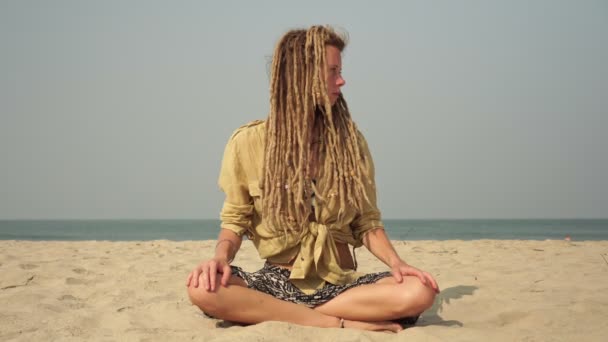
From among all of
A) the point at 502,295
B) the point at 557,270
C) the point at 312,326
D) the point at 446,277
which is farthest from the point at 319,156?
the point at 557,270

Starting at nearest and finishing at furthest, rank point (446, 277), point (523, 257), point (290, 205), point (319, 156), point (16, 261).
Result: 1. point (290, 205)
2. point (319, 156)
3. point (446, 277)
4. point (16, 261)
5. point (523, 257)

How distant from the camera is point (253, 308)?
2.76 metres

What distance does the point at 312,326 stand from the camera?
9.16 ft

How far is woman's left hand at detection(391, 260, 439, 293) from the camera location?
8.84 ft

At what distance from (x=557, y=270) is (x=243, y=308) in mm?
3362

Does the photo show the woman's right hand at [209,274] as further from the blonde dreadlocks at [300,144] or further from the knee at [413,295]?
the knee at [413,295]

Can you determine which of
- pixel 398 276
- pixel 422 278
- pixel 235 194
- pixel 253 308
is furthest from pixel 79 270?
pixel 422 278

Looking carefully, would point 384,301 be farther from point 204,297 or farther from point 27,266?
point 27,266

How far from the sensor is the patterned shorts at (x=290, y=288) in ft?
9.43

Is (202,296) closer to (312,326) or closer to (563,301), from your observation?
(312,326)

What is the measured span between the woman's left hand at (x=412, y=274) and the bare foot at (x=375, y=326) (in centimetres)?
26

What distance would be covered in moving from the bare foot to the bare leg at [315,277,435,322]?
25 mm

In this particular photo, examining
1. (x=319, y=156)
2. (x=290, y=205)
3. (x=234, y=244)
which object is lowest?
(x=234, y=244)

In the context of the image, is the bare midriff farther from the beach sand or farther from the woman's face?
the woman's face
